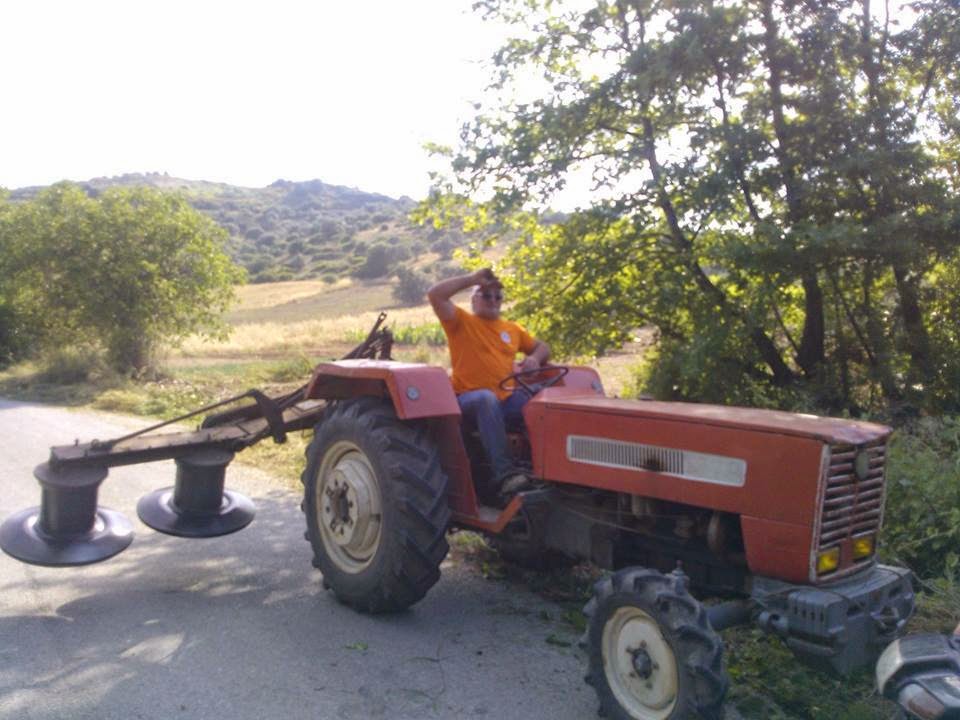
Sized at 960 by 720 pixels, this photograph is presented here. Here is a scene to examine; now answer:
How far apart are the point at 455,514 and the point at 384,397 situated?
0.79 metres

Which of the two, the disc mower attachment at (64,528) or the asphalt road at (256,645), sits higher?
the disc mower attachment at (64,528)

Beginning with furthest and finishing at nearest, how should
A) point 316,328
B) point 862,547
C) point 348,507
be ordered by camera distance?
point 316,328 < point 348,507 < point 862,547

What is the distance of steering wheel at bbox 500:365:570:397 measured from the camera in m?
5.64

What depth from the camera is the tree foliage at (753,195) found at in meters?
8.92

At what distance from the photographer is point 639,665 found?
3.93 metres

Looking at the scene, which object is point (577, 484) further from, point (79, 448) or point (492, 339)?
point (79, 448)

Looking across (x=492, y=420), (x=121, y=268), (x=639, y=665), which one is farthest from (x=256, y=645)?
(x=121, y=268)

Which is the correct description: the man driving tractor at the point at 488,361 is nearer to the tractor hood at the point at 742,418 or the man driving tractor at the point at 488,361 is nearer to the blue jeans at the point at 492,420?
the blue jeans at the point at 492,420

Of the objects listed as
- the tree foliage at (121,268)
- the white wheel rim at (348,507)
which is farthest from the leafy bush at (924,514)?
the tree foliage at (121,268)

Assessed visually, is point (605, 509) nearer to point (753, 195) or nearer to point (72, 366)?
point (753, 195)

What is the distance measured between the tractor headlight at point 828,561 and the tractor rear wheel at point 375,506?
1.96 m

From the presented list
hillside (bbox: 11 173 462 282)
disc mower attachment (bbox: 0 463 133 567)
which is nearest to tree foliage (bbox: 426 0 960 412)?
disc mower attachment (bbox: 0 463 133 567)

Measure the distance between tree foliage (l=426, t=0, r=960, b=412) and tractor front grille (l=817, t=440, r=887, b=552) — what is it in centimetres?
457

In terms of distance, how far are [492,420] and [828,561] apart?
203 centimetres
